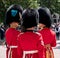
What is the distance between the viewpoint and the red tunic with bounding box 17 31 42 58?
499 cm

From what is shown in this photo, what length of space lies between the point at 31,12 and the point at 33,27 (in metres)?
0.23

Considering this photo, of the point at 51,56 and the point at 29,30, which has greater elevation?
the point at 29,30

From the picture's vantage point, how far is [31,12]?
5184mm

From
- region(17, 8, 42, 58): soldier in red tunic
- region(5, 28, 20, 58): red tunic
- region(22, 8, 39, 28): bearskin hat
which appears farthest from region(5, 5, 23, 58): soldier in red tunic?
region(22, 8, 39, 28): bearskin hat

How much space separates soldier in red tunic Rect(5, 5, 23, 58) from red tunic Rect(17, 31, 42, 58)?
0.38 meters

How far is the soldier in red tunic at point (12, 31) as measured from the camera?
18.3ft

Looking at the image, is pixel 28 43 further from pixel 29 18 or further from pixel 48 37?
pixel 48 37

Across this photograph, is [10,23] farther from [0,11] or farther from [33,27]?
[0,11]

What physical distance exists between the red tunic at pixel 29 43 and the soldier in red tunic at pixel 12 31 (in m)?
0.38

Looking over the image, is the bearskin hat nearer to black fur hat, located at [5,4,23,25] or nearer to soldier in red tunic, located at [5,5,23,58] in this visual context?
soldier in red tunic, located at [5,5,23,58]

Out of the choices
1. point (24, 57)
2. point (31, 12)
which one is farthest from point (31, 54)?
point (31, 12)

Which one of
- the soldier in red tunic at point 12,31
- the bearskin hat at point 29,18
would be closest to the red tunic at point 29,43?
the bearskin hat at point 29,18

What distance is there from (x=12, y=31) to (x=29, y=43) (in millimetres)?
725

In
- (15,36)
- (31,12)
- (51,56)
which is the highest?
(31,12)
